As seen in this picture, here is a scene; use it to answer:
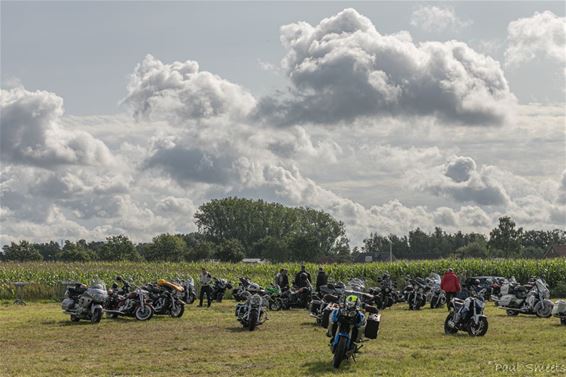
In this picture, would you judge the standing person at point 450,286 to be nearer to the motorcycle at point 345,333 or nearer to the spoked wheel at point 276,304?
the spoked wheel at point 276,304

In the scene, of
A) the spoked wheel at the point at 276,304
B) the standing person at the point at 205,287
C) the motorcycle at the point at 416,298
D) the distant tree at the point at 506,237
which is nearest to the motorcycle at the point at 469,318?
the spoked wheel at the point at 276,304

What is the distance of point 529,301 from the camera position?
26.0 m

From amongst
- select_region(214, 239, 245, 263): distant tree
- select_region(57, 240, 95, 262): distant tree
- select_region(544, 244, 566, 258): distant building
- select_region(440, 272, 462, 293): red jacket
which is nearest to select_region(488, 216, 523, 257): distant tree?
select_region(544, 244, 566, 258): distant building

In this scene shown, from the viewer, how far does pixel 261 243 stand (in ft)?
438

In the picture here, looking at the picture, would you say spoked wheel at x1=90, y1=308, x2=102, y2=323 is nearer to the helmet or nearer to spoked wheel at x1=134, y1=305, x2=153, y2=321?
spoked wheel at x1=134, y1=305, x2=153, y2=321

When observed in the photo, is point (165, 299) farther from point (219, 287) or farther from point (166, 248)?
point (166, 248)

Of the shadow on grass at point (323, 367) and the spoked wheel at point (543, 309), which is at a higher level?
the spoked wheel at point (543, 309)

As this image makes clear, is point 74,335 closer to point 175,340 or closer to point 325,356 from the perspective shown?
point 175,340

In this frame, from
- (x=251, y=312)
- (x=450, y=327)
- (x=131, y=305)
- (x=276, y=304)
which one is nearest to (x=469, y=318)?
(x=450, y=327)

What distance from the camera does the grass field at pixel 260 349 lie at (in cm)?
1301

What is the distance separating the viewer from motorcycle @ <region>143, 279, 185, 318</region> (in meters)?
25.4

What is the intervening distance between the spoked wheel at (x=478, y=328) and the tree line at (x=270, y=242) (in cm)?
8648

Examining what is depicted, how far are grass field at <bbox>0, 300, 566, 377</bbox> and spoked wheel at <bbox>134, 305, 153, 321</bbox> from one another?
287 millimetres

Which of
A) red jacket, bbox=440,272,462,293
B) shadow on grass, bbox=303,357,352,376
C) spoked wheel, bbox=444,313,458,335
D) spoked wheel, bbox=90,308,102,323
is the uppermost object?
red jacket, bbox=440,272,462,293
